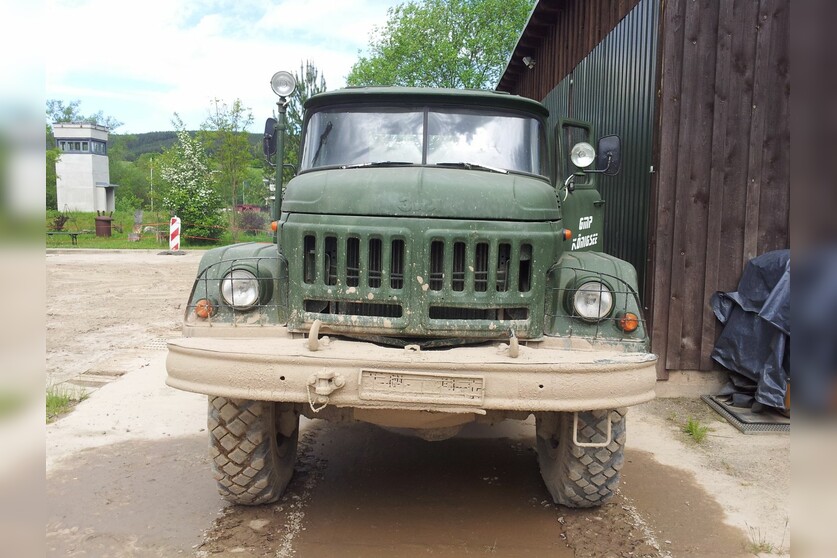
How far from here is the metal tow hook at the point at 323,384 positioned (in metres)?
3.16

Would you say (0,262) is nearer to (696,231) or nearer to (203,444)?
(203,444)

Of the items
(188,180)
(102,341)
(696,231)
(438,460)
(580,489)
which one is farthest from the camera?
(188,180)

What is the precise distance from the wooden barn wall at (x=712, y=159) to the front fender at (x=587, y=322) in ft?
9.59

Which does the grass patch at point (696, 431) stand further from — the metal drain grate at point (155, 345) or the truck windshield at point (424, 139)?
the metal drain grate at point (155, 345)

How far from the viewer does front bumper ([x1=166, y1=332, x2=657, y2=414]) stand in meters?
3.18

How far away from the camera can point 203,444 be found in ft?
17.3

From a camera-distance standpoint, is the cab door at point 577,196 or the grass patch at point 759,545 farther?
the cab door at point 577,196

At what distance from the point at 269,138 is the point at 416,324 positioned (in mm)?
2845

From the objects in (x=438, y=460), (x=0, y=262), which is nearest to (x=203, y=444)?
(x=438, y=460)

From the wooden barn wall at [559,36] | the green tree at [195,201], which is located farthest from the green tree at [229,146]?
the wooden barn wall at [559,36]

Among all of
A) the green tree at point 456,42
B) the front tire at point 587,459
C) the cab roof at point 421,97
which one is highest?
the green tree at point 456,42

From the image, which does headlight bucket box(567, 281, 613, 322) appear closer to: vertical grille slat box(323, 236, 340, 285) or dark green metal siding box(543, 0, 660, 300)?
vertical grille slat box(323, 236, 340, 285)

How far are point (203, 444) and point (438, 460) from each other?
6.20 feet

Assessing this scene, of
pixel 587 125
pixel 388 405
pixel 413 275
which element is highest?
pixel 587 125
